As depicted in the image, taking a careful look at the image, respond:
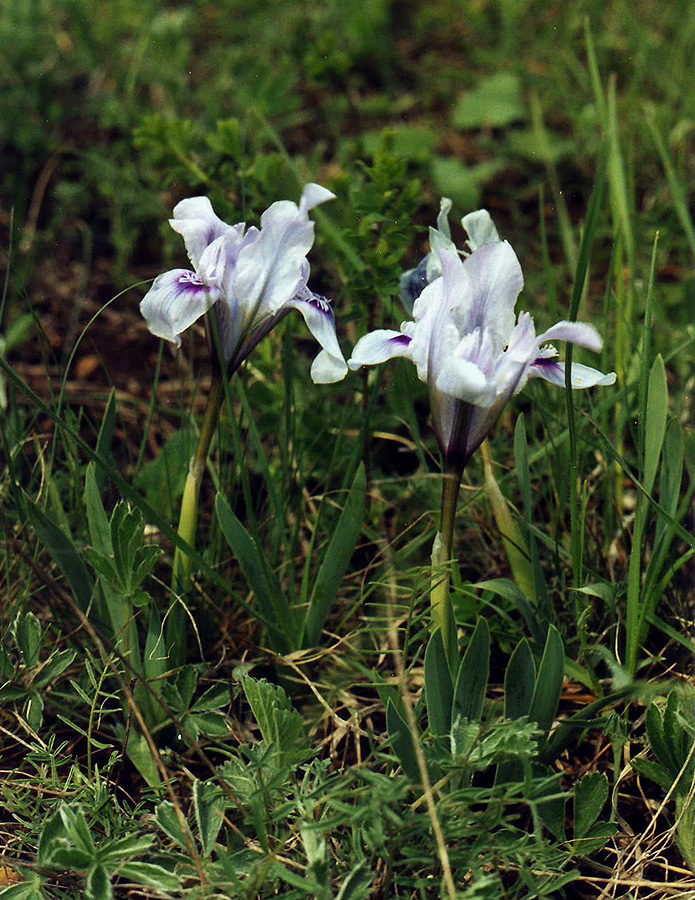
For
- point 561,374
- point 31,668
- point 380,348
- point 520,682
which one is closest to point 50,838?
point 31,668

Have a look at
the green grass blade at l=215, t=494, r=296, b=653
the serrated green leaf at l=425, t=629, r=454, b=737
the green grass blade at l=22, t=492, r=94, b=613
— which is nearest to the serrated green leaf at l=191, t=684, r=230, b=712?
the green grass blade at l=215, t=494, r=296, b=653

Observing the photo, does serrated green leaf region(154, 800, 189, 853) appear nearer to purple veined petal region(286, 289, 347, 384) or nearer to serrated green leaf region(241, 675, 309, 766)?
serrated green leaf region(241, 675, 309, 766)

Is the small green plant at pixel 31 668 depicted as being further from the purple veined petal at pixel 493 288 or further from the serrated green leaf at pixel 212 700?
the purple veined petal at pixel 493 288

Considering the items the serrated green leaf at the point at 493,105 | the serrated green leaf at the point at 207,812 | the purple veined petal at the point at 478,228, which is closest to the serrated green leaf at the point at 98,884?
the serrated green leaf at the point at 207,812

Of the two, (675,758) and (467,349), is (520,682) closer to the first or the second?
(675,758)

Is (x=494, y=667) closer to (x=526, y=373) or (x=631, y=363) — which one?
(x=526, y=373)
